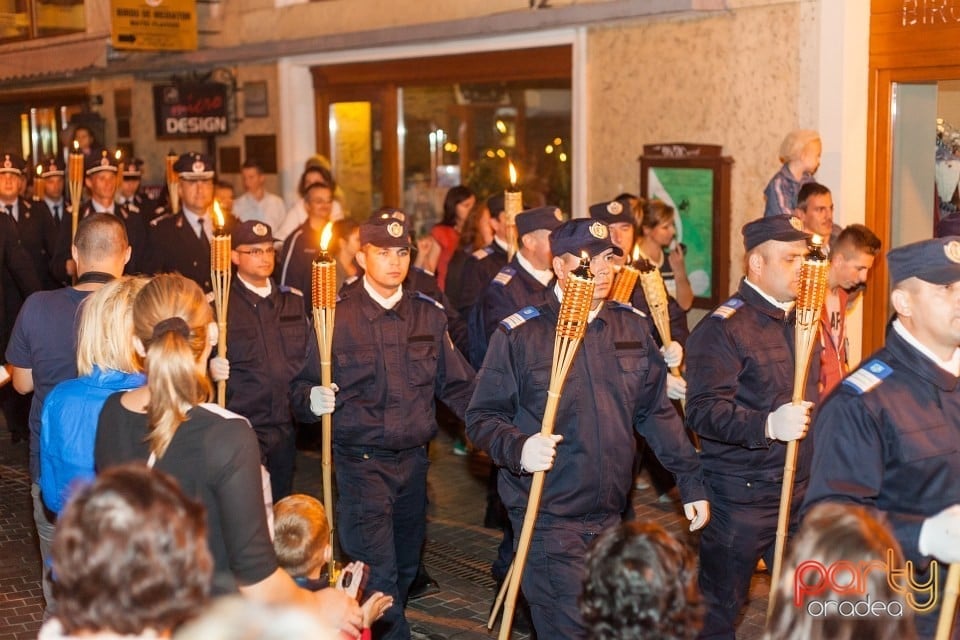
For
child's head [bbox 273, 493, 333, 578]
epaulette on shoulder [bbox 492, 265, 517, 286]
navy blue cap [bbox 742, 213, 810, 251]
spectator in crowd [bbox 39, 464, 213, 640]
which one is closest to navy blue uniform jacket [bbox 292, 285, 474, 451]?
epaulette on shoulder [bbox 492, 265, 517, 286]

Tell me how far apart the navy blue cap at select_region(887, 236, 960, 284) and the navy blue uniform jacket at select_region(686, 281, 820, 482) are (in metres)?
1.54

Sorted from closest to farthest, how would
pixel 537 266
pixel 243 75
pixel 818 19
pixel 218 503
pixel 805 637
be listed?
pixel 805 637
pixel 218 503
pixel 537 266
pixel 818 19
pixel 243 75

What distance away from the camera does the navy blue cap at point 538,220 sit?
8.40 m

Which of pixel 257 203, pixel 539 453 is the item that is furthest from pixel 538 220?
pixel 257 203

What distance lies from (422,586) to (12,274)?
19.3ft

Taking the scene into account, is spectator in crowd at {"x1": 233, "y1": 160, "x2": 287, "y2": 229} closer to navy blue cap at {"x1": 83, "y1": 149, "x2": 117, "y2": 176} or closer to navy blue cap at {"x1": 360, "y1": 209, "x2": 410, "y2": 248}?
navy blue cap at {"x1": 83, "y1": 149, "x2": 117, "y2": 176}

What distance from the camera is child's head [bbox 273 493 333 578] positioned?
470cm

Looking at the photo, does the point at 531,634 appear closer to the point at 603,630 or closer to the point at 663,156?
the point at 603,630

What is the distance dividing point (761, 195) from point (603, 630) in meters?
8.67

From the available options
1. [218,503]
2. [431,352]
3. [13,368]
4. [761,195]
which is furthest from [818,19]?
[218,503]

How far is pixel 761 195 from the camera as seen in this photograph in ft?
37.1

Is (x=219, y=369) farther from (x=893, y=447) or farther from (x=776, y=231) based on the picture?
(x=893, y=447)

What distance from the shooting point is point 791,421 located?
5609mm

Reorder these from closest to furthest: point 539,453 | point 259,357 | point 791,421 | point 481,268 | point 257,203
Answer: point 539,453, point 791,421, point 259,357, point 481,268, point 257,203
